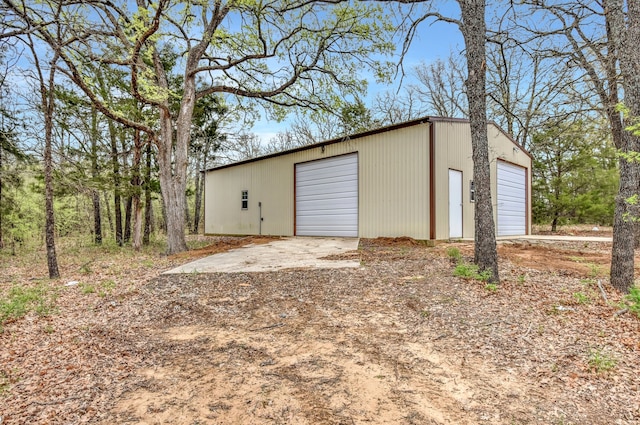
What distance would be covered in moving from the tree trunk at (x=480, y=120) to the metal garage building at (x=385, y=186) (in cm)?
373

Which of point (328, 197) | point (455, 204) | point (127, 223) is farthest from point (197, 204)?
point (455, 204)

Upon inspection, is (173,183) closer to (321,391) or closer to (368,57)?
(368,57)

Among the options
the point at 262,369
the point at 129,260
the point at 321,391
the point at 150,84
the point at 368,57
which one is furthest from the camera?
the point at 368,57

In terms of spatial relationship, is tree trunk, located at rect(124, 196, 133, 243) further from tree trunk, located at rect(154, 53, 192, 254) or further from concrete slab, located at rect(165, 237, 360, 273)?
concrete slab, located at rect(165, 237, 360, 273)

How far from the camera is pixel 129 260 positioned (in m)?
8.05

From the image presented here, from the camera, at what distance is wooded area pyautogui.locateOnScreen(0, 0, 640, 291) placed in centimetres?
480

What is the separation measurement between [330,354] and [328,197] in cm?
853

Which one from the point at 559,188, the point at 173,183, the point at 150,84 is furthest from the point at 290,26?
the point at 559,188

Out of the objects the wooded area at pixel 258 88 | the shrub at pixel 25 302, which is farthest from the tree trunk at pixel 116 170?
the shrub at pixel 25 302

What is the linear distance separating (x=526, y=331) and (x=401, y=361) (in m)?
1.40

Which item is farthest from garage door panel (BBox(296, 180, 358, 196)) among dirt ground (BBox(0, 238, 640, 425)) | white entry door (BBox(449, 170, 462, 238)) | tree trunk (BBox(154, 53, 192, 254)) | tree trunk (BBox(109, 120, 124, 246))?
dirt ground (BBox(0, 238, 640, 425))

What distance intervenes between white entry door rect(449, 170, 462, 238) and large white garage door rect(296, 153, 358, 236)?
8.85ft

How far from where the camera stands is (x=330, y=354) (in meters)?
2.75

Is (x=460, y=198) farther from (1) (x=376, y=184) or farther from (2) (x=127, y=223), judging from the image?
(2) (x=127, y=223)
